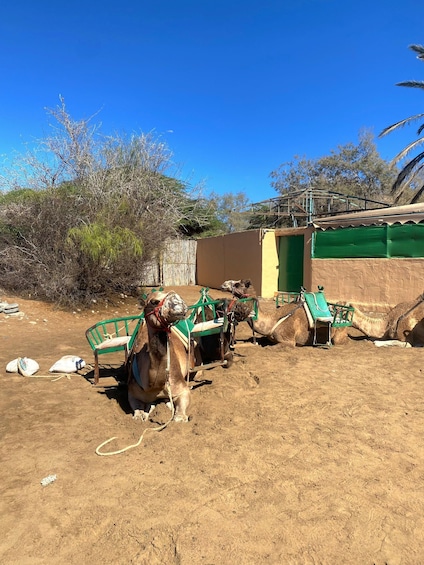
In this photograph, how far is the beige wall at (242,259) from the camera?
14.6 metres

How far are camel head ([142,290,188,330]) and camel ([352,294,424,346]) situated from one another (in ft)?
16.8

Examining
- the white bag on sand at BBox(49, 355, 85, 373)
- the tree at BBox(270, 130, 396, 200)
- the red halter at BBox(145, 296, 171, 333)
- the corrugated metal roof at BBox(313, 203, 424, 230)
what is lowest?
the white bag on sand at BBox(49, 355, 85, 373)

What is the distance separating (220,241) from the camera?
59.6 feet

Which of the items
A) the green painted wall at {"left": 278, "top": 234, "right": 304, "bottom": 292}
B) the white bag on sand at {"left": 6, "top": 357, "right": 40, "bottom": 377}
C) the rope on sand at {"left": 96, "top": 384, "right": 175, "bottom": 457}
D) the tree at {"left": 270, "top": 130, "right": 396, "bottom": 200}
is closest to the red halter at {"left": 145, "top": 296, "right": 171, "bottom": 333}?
the rope on sand at {"left": 96, "top": 384, "right": 175, "bottom": 457}

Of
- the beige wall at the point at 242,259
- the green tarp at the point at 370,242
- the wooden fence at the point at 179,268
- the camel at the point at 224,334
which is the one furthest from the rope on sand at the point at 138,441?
the wooden fence at the point at 179,268

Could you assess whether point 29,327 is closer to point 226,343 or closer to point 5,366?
point 5,366

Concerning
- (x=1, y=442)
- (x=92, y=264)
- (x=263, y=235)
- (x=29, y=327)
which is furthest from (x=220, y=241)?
(x=1, y=442)

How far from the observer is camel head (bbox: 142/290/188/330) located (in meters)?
3.19

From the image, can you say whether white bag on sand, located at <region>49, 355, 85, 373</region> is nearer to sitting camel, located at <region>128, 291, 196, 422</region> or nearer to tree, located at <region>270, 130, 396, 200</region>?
sitting camel, located at <region>128, 291, 196, 422</region>

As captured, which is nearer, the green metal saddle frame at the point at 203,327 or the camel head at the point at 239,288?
the green metal saddle frame at the point at 203,327

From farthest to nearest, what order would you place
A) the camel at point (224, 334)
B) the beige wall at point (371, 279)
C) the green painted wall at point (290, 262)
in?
the green painted wall at point (290, 262)
the beige wall at point (371, 279)
the camel at point (224, 334)

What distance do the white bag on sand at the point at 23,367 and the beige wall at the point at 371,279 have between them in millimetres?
8813

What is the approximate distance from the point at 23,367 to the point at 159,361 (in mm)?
2666

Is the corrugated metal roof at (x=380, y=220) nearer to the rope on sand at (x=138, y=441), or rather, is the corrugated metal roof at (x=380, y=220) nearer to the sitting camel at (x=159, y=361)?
the sitting camel at (x=159, y=361)
